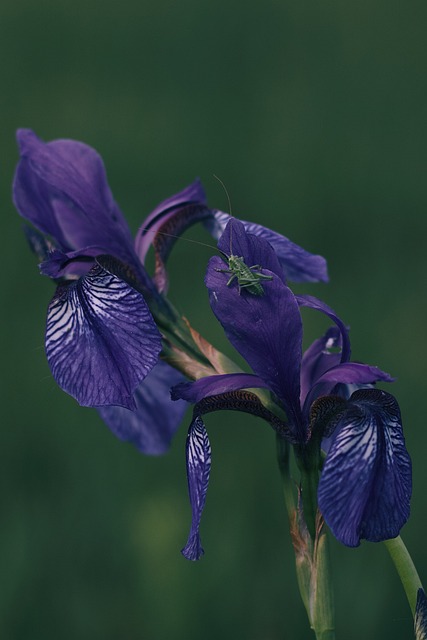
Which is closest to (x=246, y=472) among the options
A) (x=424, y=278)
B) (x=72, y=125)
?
(x=424, y=278)

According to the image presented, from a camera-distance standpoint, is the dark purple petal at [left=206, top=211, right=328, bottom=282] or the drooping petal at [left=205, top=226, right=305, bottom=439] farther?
the dark purple petal at [left=206, top=211, right=328, bottom=282]

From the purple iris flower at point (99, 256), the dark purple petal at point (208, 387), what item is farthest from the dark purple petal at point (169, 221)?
the dark purple petal at point (208, 387)

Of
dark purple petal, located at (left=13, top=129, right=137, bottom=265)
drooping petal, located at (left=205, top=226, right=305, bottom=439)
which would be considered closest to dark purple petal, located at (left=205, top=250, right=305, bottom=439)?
drooping petal, located at (left=205, top=226, right=305, bottom=439)

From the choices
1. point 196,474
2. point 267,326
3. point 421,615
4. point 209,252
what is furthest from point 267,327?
point 209,252

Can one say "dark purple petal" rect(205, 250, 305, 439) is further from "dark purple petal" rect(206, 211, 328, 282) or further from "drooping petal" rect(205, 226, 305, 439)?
"dark purple petal" rect(206, 211, 328, 282)

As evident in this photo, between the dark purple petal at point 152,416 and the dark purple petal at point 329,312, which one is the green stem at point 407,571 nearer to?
the dark purple petal at point 329,312

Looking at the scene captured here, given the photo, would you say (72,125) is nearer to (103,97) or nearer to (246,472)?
(103,97)
